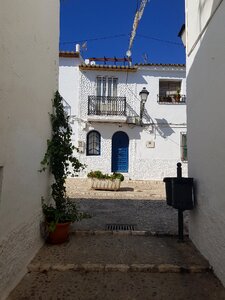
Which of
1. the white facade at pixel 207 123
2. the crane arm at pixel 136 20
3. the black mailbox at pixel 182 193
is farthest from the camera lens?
the crane arm at pixel 136 20

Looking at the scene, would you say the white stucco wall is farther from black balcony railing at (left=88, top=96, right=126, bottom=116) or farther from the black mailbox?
black balcony railing at (left=88, top=96, right=126, bottom=116)

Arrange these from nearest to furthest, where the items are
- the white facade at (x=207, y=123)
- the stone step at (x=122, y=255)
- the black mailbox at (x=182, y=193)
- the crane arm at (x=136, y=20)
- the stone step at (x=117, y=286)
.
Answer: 1. the stone step at (x=117, y=286)
2. the white facade at (x=207, y=123)
3. the stone step at (x=122, y=255)
4. the black mailbox at (x=182, y=193)
5. the crane arm at (x=136, y=20)

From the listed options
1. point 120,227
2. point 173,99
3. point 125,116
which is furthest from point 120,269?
point 173,99

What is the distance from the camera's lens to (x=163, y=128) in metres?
15.9

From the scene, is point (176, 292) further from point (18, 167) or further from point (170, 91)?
point (170, 91)

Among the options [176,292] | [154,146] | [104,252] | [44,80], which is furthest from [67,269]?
[154,146]

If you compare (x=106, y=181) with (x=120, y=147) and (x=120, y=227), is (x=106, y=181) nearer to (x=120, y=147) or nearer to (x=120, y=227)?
(x=120, y=147)

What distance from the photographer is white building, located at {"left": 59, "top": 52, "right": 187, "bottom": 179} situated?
15.7 meters

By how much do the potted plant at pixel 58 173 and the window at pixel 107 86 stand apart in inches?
427

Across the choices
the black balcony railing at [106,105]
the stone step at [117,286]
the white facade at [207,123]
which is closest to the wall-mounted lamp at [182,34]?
the white facade at [207,123]

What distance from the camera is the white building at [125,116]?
1571cm

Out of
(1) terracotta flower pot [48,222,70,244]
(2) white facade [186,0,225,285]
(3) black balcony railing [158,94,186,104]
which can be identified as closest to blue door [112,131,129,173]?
(3) black balcony railing [158,94,186,104]

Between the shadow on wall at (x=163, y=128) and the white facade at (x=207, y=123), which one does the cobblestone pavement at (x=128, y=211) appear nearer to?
the white facade at (x=207, y=123)

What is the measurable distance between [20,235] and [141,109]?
41.9ft
